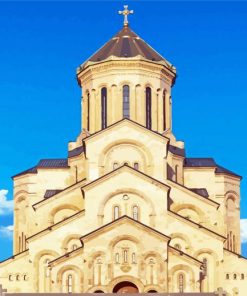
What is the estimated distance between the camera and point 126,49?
6956cm

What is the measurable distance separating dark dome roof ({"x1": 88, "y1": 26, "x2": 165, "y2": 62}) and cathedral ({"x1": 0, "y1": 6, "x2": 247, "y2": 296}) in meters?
0.12

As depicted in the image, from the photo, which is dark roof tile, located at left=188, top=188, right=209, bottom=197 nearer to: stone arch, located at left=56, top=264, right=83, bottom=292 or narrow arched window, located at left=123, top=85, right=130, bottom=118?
narrow arched window, located at left=123, top=85, right=130, bottom=118

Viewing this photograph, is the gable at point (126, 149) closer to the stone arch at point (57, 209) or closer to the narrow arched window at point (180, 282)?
the stone arch at point (57, 209)

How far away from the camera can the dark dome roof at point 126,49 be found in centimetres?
6894

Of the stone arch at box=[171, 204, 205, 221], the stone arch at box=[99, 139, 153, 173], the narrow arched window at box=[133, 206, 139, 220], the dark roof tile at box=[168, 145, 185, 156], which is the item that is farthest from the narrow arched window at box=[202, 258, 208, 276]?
the dark roof tile at box=[168, 145, 185, 156]

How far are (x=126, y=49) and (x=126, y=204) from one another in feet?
46.3

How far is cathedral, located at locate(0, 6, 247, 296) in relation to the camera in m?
56.1

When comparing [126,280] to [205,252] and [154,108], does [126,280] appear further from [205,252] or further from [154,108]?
[154,108]

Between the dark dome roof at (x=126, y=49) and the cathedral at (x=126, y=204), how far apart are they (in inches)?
4.6

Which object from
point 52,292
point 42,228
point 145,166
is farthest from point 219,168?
point 52,292

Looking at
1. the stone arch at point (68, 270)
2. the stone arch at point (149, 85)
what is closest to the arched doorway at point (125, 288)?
the stone arch at point (68, 270)

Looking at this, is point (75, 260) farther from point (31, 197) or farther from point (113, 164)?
point (31, 197)

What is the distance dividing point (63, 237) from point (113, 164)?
5.65m

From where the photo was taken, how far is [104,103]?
68.2 metres
